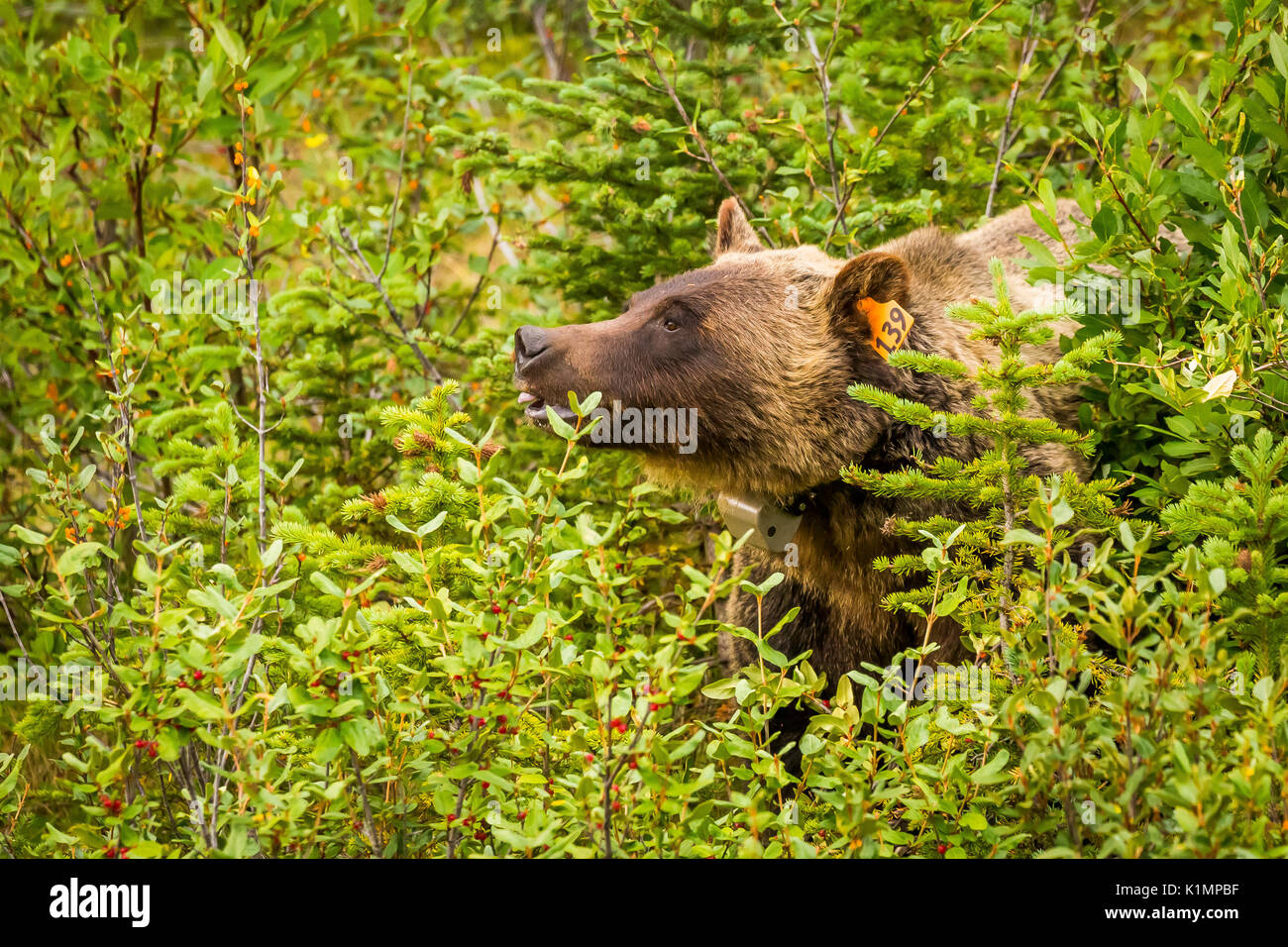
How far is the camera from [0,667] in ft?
10.4

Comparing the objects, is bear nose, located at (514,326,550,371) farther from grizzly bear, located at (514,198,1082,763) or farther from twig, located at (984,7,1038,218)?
twig, located at (984,7,1038,218)

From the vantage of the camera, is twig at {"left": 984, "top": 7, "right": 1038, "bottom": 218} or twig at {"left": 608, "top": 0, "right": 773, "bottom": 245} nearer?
twig at {"left": 608, "top": 0, "right": 773, "bottom": 245}

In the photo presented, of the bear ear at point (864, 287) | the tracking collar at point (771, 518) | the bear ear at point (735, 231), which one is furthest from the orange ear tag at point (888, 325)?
the bear ear at point (735, 231)

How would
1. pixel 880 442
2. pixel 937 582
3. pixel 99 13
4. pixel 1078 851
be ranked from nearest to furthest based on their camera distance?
pixel 1078 851 < pixel 937 582 < pixel 880 442 < pixel 99 13

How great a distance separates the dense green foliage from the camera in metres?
2.14

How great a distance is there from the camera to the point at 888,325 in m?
3.40

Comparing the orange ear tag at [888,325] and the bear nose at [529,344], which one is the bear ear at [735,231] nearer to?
the orange ear tag at [888,325]

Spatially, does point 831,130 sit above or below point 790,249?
above

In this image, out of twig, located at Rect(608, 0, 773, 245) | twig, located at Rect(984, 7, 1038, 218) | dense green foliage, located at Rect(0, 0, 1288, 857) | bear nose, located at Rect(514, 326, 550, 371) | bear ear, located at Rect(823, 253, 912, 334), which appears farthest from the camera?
twig, located at Rect(984, 7, 1038, 218)

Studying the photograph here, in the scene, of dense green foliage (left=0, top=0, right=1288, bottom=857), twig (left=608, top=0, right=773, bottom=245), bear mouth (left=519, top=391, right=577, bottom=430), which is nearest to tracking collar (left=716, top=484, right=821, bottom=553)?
dense green foliage (left=0, top=0, right=1288, bottom=857)

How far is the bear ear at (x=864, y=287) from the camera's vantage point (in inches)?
132

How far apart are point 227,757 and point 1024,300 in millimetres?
3041
